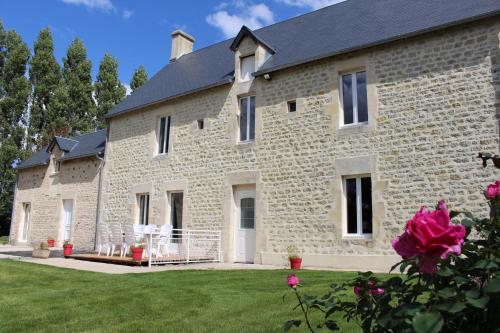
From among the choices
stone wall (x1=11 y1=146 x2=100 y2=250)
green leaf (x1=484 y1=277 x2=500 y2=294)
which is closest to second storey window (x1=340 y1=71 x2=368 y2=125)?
green leaf (x1=484 y1=277 x2=500 y2=294)

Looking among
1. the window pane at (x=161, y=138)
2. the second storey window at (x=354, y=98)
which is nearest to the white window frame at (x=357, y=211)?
the second storey window at (x=354, y=98)

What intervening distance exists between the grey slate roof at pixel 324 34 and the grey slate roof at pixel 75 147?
2.57 m

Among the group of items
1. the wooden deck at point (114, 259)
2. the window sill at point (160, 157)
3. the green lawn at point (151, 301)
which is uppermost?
the window sill at point (160, 157)

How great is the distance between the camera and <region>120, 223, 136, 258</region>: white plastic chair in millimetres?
11086

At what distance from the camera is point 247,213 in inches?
466

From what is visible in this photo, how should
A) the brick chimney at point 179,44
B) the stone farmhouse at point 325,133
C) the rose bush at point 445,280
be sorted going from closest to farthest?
1. the rose bush at point 445,280
2. the stone farmhouse at point 325,133
3. the brick chimney at point 179,44

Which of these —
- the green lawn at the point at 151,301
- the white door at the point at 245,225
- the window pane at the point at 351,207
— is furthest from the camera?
the white door at the point at 245,225

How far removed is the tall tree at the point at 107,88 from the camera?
3170 centimetres

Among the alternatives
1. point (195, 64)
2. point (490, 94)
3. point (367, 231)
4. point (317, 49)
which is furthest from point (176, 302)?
point (195, 64)

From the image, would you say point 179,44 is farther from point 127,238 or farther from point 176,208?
point 127,238

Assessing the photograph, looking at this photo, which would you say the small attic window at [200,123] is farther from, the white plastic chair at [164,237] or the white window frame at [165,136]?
the white plastic chair at [164,237]

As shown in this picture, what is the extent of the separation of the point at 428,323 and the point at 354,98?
9440 mm

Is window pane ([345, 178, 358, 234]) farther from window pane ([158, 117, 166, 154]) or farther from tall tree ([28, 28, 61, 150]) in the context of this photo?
tall tree ([28, 28, 61, 150])

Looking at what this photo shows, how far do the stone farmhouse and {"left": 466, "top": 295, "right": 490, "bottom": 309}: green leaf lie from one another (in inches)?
303
